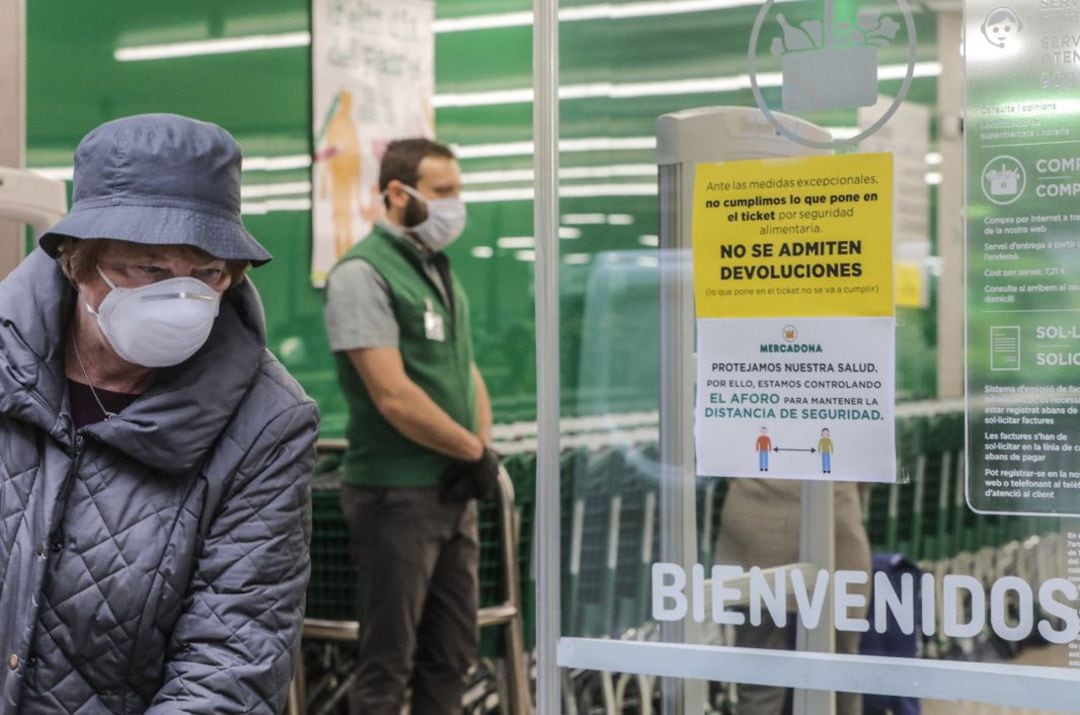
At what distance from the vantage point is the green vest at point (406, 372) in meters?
4.81

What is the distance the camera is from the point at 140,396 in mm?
2395

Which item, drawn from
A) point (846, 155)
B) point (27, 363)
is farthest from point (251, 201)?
point (846, 155)

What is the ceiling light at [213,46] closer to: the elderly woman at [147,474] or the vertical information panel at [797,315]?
the elderly woman at [147,474]

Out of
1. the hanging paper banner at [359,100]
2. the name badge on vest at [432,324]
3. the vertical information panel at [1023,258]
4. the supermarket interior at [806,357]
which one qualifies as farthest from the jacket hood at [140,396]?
the hanging paper banner at [359,100]

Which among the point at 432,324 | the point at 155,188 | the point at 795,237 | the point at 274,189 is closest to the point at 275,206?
the point at 274,189

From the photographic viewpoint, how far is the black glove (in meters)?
4.80

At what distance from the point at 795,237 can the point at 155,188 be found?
94 cm

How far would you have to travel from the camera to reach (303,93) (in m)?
5.79

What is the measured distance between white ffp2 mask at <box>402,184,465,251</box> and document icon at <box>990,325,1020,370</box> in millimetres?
3279

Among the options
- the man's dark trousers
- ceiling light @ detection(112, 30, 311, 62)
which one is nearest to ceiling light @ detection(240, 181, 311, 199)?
ceiling light @ detection(112, 30, 311, 62)

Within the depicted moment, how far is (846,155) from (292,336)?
386 cm

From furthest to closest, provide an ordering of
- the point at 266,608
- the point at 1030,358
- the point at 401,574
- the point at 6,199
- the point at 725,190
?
1. the point at 401,574
2. the point at 6,199
3. the point at 266,608
4. the point at 725,190
5. the point at 1030,358

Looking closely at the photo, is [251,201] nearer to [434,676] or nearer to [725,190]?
[434,676]

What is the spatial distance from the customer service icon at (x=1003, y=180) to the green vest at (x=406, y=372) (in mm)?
2973
